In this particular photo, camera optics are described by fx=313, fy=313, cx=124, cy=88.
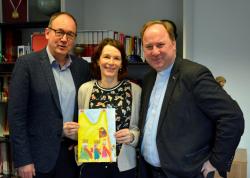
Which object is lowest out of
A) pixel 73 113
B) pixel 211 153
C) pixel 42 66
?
pixel 211 153

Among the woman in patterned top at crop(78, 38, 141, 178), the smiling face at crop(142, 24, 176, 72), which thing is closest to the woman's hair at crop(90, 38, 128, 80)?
the woman in patterned top at crop(78, 38, 141, 178)

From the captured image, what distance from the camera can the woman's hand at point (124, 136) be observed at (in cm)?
177

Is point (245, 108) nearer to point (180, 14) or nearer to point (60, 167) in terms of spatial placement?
point (180, 14)

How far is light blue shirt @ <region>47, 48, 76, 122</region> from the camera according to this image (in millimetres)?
1955

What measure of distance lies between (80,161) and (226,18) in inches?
84.5

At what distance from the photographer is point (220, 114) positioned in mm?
1498

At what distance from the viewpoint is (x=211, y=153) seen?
1.60 m

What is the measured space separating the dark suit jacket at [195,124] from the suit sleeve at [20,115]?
80 cm

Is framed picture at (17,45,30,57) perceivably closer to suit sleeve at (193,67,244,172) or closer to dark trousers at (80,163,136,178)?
dark trousers at (80,163,136,178)

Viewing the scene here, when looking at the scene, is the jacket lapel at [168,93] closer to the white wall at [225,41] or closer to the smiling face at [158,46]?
the smiling face at [158,46]

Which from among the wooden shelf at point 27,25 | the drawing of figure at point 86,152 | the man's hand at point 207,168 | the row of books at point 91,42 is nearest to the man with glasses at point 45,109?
the drawing of figure at point 86,152

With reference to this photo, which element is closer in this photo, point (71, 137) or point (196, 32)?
point (71, 137)

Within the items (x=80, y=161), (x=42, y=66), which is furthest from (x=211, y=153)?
(x=42, y=66)

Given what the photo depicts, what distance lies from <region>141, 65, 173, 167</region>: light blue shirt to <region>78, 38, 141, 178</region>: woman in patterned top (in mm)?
99
